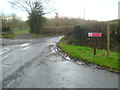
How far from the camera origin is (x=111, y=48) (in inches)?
372

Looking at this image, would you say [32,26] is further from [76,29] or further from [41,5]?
[76,29]

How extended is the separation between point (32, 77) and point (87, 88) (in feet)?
7.12

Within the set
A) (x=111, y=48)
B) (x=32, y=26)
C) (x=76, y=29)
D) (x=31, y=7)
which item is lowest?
(x=111, y=48)

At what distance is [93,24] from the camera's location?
10930 mm

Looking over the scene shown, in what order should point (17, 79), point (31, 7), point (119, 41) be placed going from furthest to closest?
point (31, 7) → point (119, 41) → point (17, 79)

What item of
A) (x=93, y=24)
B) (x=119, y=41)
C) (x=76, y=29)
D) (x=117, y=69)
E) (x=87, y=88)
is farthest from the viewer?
(x=76, y=29)

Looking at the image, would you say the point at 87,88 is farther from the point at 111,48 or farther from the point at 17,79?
the point at 111,48

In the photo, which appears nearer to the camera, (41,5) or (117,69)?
(117,69)

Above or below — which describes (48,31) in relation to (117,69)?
above

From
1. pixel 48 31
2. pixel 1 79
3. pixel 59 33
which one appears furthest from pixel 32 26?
pixel 1 79

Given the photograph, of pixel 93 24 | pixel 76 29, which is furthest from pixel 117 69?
pixel 76 29

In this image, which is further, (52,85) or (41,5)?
(41,5)

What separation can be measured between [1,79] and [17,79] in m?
0.66

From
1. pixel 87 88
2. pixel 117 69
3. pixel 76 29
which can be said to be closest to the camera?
pixel 87 88
